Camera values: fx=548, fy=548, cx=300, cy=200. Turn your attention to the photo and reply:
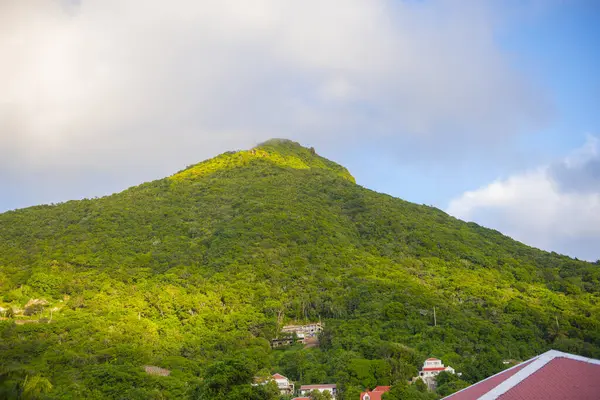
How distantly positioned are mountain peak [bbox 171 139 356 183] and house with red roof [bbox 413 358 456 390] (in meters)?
63.2

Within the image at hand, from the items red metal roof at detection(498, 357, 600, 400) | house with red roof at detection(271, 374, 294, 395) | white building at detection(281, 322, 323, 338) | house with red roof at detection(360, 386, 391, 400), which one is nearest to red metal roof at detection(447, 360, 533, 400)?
red metal roof at detection(498, 357, 600, 400)

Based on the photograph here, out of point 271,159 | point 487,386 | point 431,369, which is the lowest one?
point 431,369

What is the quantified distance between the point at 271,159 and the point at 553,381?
315ft

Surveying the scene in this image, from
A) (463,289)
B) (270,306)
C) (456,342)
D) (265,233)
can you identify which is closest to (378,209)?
(265,233)

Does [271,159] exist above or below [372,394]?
above

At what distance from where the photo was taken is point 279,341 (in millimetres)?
50656

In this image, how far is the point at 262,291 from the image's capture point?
58.0 meters

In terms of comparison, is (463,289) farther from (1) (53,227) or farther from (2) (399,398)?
(1) (53,227)

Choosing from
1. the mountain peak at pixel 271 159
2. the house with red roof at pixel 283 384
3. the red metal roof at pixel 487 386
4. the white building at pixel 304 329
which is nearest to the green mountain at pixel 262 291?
the white building at pixel 304 329

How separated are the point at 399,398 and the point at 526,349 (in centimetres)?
2503

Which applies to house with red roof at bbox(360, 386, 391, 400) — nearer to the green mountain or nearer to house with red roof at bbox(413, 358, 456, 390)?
the green mountain

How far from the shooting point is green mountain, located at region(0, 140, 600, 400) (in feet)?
127

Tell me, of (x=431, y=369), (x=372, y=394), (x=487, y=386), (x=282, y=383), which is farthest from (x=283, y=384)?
(x=487, y=386)

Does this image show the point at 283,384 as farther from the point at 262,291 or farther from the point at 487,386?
the point at 487,386
